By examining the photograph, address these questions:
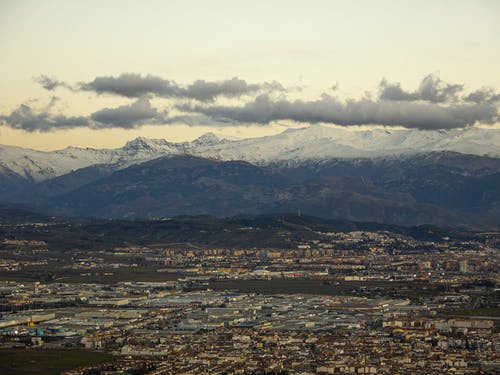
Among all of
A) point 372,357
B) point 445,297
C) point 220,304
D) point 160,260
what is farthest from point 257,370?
point 160,260

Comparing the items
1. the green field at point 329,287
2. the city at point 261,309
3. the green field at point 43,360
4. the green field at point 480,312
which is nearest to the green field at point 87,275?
the city at point 261,309

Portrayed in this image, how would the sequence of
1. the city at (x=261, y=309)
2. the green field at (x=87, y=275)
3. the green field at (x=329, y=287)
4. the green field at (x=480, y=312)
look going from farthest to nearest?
the green field at (x=87, y=275), the green field at (x=329, y=287), the green field at (x=480, y=312), the city at (x=261, y=309)

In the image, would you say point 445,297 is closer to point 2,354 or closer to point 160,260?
point 2,354

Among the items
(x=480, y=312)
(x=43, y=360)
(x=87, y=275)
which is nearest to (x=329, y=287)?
(x=480, y=312)

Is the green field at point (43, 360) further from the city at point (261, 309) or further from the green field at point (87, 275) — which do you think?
the green field at point (87, 275)

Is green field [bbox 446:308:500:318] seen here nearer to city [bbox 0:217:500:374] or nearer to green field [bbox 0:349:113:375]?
city [bbox 0:217:500:374]

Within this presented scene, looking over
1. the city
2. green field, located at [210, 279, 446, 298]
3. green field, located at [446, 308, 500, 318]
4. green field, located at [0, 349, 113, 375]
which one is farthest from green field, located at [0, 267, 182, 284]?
green field, located at [0, 349, 113, 375]

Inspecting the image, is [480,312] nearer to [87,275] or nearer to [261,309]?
[261,309]

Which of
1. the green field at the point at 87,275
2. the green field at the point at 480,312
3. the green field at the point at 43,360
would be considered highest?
the green field at the point at 480,312

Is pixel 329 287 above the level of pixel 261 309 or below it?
below

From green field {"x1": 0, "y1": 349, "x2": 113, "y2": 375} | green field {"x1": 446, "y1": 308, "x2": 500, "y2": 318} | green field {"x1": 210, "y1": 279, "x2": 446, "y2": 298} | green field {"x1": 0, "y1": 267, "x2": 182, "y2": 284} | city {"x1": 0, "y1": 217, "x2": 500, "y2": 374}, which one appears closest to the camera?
green field {"x1": 0, "y1": 349, "x2": 113, "y2": 375}
